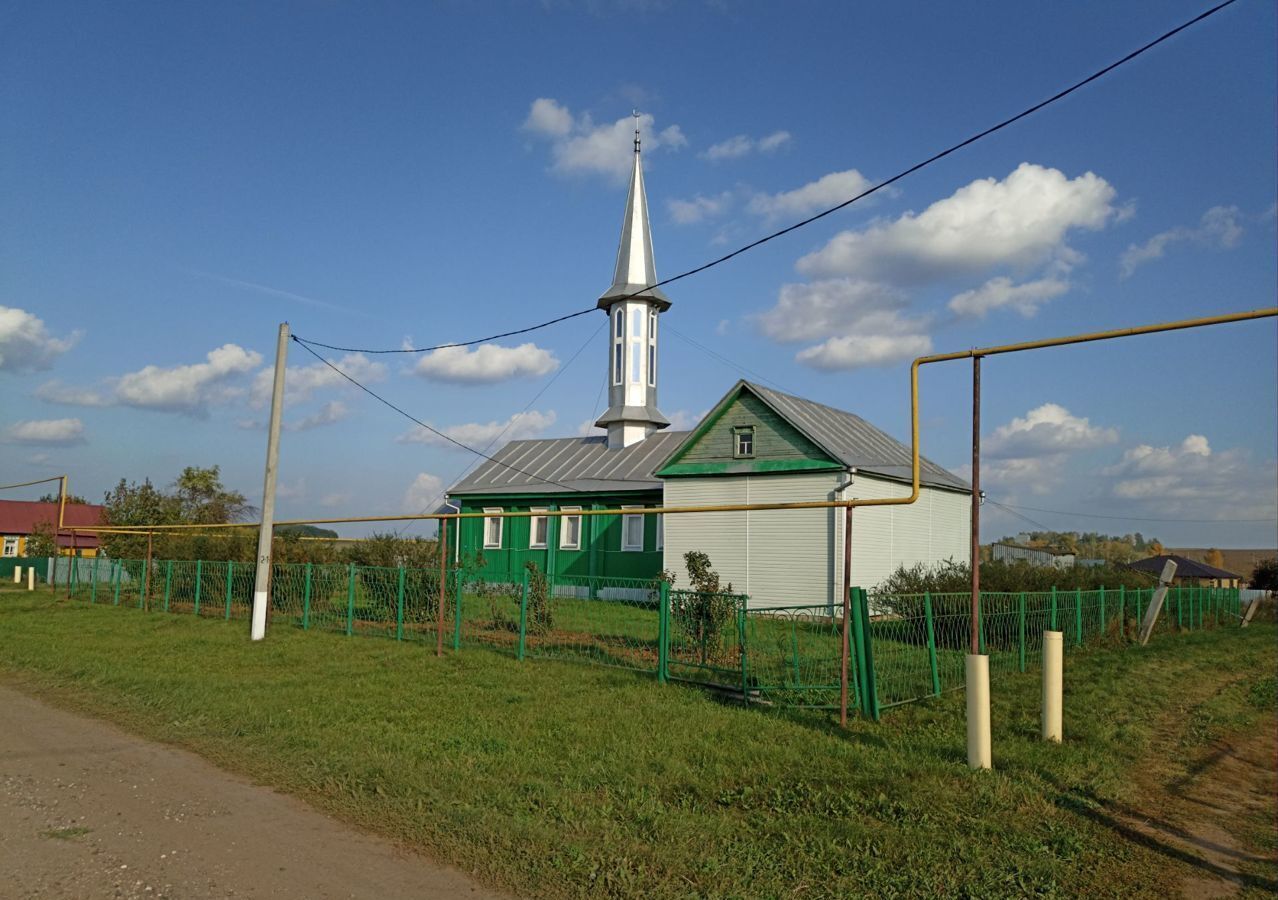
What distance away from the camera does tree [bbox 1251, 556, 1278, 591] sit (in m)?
47.9

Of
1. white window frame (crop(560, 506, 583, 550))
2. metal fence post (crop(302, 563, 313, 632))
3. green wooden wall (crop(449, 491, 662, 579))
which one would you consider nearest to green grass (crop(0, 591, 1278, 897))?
metal fence post (crop(302, 563, 313, 632))

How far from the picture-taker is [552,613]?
1569 cm

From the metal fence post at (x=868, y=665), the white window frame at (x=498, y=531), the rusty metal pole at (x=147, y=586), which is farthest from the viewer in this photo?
the white window frame at (x=498, y=531)

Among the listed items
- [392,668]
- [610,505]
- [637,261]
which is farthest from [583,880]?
[637,261]

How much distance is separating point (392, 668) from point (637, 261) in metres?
22.5

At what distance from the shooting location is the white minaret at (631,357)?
32.3 metres

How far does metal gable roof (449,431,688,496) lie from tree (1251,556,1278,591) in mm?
35946

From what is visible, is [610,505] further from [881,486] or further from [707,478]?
[881,486]

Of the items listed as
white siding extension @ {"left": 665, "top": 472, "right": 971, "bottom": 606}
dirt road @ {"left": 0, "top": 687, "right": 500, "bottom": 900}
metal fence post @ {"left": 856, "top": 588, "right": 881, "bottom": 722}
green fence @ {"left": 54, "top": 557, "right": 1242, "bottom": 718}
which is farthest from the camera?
white siding extension @ {"left": 665, "top": 472, "right": 971, "bottom": 606}

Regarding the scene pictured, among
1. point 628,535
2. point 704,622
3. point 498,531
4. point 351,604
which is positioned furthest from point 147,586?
point 704,622

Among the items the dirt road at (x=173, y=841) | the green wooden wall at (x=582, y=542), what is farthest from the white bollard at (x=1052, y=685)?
the green wooden wall at (x=582, y=542)

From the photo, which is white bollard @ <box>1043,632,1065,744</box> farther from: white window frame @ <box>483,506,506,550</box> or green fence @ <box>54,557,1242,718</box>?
white window frame @ <box>483,506,506,550</box>

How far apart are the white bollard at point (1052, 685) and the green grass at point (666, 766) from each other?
23 cm

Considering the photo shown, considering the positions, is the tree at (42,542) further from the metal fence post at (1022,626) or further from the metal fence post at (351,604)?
the metal fence post at (1022,626)
